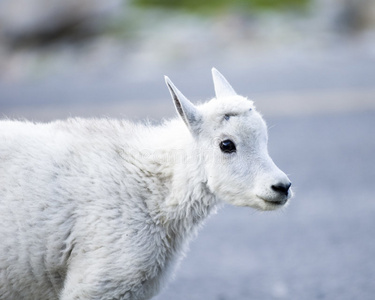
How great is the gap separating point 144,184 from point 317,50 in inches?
718

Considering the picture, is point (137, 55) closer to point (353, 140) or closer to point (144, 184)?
point (353, 140)

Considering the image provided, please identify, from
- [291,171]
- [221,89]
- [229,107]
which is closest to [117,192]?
[229,107]

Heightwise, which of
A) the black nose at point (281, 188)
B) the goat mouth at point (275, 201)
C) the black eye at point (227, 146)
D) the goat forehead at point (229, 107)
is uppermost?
the goat forehead at point (229, 107)

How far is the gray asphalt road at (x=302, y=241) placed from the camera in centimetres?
711

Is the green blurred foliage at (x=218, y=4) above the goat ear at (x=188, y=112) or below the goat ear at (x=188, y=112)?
below

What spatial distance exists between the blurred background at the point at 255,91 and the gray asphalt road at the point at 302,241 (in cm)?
2

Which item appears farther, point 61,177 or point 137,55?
point 137,55

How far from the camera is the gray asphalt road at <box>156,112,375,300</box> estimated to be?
23.3 feet

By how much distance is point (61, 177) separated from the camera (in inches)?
195

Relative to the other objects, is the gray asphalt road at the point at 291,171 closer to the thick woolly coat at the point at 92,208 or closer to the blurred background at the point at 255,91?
the blurred background at the point at 255,91

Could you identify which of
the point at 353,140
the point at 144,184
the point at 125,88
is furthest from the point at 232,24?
the point at 144,184

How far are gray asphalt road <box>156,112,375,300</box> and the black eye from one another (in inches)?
29.1

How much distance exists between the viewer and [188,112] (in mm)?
5102

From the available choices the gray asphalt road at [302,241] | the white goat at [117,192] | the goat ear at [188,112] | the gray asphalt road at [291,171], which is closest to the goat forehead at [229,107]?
the white goat at [117,192]
